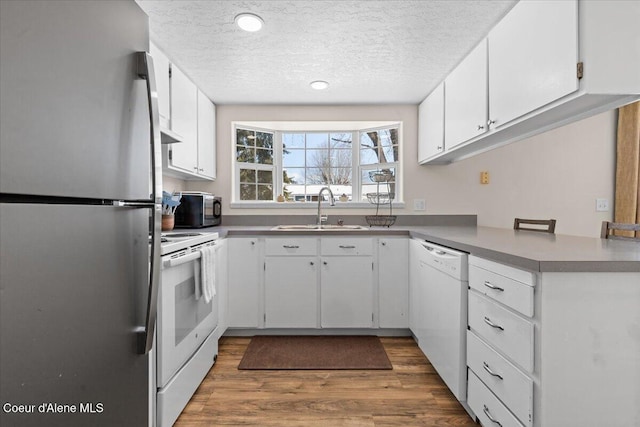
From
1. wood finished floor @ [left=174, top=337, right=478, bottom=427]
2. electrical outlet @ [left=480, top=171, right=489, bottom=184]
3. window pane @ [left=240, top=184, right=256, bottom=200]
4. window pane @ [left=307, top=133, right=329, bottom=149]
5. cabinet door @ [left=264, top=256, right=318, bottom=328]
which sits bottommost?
wood finished floor @ [left=174, top=337, right=478, bottom=427]

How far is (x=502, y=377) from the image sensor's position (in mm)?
A: 1238

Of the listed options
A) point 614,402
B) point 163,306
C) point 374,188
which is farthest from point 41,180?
point 374,188

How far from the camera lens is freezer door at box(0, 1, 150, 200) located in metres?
0.52

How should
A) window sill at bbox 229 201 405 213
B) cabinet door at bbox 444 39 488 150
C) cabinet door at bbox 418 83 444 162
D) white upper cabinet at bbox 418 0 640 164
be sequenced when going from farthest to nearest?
window sill at bbox 229 201 405 213
cabinet door at bbox 418 83 444 162
cabinet door at bbox 444 39 488 150
white upper cabinet at bbox 418 0 640 164

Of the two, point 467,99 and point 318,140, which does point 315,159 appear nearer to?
point 318,140

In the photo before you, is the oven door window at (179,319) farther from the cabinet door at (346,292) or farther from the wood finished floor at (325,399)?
the cabinet door at (346,292)

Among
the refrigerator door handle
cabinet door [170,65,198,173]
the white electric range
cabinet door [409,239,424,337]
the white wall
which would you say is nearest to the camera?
the refrigerator door handle

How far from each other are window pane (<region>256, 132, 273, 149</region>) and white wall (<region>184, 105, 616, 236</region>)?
22 centimetres

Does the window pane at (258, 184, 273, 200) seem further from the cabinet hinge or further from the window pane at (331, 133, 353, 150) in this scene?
the cabinet hinge

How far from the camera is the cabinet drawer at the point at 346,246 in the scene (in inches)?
100

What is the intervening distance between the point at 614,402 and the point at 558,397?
0.17m

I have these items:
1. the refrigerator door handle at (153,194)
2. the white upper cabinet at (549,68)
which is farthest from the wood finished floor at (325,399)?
the white upper cabinet at (549,68)

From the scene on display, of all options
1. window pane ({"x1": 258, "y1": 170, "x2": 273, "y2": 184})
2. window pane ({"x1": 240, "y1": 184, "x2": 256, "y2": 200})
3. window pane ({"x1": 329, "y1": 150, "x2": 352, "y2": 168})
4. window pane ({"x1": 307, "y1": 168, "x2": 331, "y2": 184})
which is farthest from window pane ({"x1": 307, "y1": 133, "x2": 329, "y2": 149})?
window pane ({"x1": 240, "y1": 184, "x2": 256, "y2": 200})

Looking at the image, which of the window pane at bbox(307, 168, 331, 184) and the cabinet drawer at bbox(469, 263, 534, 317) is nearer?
the cabinet drawer at bbox(469, 263, 534, 317)
